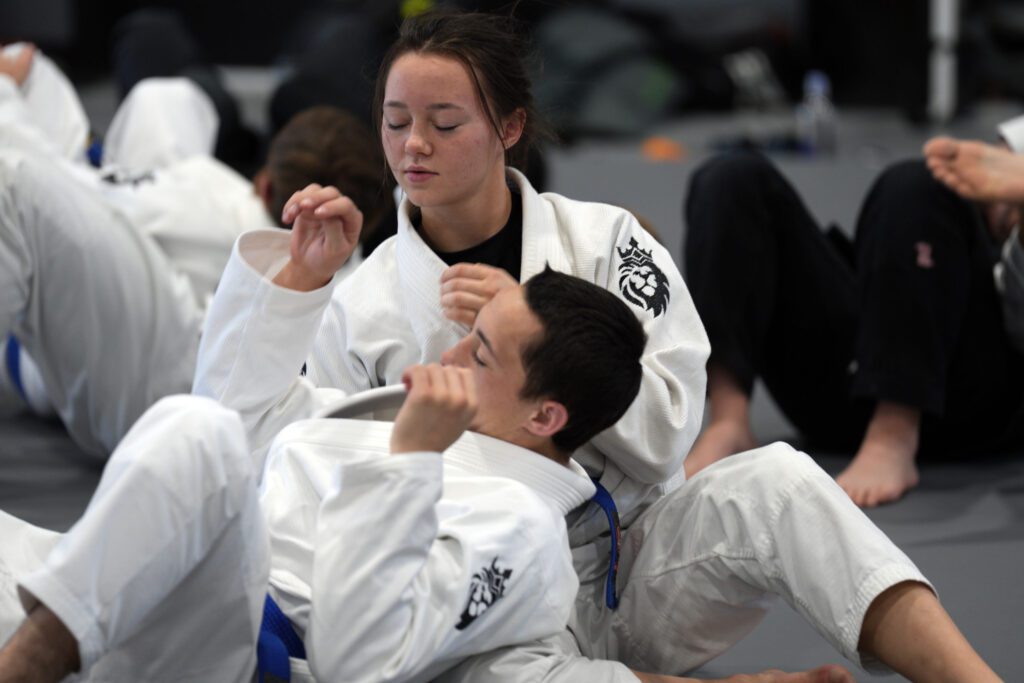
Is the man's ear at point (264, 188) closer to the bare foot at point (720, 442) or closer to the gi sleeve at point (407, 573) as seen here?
the bare foot at point (720, 442)

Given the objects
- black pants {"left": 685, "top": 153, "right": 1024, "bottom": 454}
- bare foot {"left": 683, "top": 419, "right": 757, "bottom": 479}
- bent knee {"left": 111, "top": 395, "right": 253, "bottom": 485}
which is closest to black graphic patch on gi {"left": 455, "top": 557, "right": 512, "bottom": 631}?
bent knee {"left": 111, "top": 395, "right": 253, "bottom": 485}

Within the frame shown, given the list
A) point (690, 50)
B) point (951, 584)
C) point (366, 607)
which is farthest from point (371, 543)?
point (690, 50)

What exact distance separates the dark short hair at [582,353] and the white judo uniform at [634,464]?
10cm

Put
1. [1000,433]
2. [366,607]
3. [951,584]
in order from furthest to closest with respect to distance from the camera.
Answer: [1000,433] → [951,584] → [366,607]

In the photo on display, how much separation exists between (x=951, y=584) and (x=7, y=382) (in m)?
1.92

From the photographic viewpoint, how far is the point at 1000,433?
2.71 metres

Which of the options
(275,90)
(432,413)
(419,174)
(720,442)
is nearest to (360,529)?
(432,413)

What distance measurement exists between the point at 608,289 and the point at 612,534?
32cm

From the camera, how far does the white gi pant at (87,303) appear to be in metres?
2.58

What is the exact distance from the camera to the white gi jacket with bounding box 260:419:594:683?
4.82 ft

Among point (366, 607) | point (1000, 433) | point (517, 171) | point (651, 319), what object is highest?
point (517, 171)

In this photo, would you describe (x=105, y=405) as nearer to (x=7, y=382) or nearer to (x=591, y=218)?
(x=7, y=382)

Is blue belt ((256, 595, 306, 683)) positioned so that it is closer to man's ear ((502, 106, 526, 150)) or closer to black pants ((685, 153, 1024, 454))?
man's ear ((502, 106, 526, 150))

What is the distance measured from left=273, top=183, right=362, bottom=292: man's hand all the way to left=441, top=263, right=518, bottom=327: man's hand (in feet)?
0.60
